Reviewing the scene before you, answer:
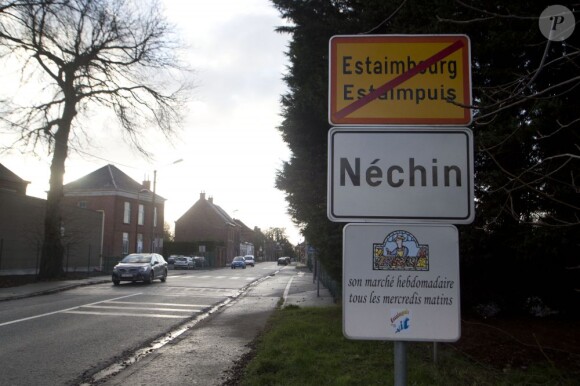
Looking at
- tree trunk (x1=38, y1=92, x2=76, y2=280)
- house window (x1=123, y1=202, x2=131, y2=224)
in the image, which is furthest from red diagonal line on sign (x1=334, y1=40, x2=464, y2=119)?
house window (x1=123, y1=202, x2=131, y2=224)

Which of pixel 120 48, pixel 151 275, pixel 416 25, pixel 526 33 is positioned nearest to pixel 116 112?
pixel 120 48

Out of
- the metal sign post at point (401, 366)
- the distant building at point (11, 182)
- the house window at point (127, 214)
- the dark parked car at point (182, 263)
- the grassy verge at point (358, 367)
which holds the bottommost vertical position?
the dark parked car at point (182, 263)

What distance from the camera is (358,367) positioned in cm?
586

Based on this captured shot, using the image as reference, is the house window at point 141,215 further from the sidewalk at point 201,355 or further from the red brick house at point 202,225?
the sidewalk at point 201,355

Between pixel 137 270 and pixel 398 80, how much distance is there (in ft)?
71.9

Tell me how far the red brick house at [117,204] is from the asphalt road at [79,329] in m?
32.2

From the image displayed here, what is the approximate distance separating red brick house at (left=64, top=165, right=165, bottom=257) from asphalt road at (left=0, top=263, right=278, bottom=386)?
32.2m

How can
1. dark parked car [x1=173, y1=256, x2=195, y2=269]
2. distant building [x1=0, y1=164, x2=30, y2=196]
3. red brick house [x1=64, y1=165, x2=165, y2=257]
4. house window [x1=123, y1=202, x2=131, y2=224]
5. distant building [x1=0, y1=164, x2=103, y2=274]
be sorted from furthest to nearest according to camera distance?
house window [x1=123, y1=202, x2=131, y2=224] < red brick house [x1=64, y1=165, x2=165, y2=257] < dark parked car [x1=173, y1=256, x2=195, y2=269] < distant building [x1=0, y1=164, x2=30, y2=196] < distant building [x1=0, y1=164, x2=103, y2=274]

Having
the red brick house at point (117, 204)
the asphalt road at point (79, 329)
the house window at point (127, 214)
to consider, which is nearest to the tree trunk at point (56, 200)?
the asphalt road at point (79, 329)

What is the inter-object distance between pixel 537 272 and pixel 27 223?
28.5 meters

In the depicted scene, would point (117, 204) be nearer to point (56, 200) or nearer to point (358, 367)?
point (56, 200)

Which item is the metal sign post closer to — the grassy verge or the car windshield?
the grassy verge

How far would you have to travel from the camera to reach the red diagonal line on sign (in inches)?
86.4

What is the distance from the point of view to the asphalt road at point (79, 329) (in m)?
6.58
